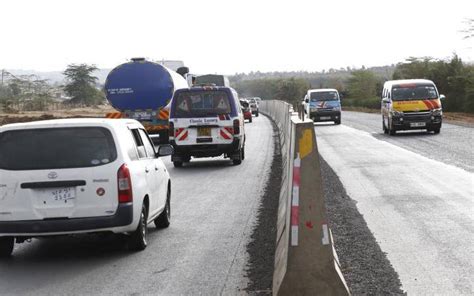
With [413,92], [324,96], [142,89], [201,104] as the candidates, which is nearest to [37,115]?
[324,96]

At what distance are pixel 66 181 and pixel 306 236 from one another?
11.0 feet

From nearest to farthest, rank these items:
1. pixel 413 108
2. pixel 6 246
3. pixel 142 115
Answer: pixel 6 246 < pixel 413 108 < pixel 142 115

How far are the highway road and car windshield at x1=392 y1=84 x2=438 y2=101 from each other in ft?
18.0

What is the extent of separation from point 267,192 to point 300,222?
8.51 meters

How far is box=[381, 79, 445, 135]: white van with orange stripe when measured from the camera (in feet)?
101

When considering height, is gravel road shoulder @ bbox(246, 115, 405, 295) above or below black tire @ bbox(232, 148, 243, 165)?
above

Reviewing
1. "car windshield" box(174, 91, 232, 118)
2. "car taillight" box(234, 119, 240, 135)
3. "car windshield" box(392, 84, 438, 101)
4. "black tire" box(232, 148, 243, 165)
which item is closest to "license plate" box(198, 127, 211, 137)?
"car windshield" box(174, 91, 232, 118)

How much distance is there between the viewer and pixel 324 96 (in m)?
44.3

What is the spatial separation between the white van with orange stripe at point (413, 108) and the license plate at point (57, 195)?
930 inches

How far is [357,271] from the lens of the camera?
7828 mm

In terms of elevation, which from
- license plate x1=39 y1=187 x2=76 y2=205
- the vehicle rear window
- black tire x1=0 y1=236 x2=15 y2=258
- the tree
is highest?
the vehicle rear window

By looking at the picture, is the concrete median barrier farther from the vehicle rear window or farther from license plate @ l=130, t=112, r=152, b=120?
license plate @ l=130, t=112, r=152, b=120

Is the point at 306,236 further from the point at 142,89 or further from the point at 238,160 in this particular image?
the point at 142,89

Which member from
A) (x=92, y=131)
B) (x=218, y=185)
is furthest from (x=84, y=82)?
(x=92, y=131)
